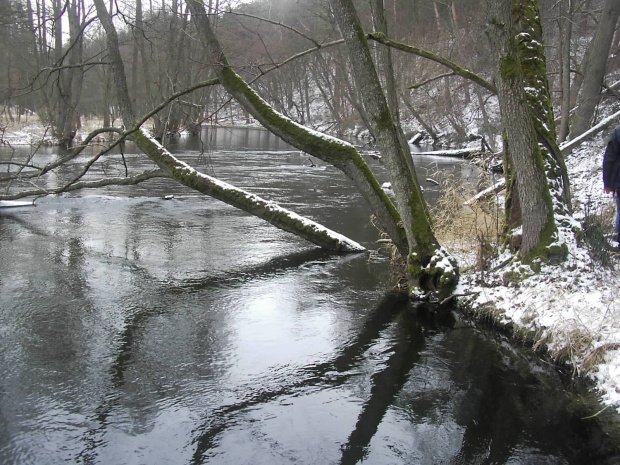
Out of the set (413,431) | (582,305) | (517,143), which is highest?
(517,143)

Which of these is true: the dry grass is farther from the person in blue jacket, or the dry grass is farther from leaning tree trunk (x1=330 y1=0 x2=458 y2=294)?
the person in blue jacket

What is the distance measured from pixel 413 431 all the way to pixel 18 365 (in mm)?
4064

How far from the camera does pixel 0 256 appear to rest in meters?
9.38

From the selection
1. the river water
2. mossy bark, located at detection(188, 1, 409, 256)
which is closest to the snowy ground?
the river water

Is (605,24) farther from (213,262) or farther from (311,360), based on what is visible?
(311,360)

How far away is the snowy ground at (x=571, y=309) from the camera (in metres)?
5.15

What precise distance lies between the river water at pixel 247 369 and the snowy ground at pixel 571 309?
34 cm

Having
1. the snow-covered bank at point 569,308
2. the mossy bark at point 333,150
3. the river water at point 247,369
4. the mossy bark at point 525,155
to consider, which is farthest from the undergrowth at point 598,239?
the mossy bark at point 333,150

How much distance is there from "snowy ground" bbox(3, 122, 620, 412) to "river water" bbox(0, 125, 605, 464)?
34 cm

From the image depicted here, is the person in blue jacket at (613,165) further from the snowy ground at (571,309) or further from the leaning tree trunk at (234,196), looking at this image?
the leaning tree trunk at (234,196)

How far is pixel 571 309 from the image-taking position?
579 centimetres

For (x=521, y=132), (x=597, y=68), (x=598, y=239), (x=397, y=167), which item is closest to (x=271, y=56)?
(x=397, y=167)

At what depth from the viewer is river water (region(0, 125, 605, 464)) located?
438 cm

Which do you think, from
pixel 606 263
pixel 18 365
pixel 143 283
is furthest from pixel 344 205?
pixel 18 365
